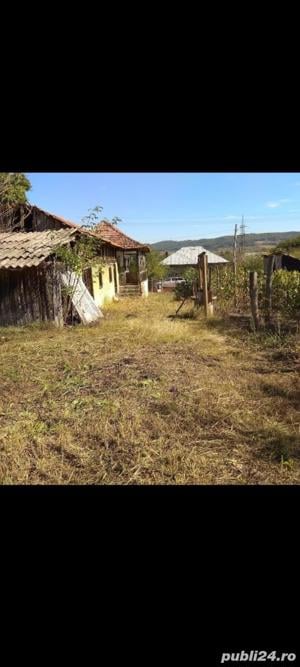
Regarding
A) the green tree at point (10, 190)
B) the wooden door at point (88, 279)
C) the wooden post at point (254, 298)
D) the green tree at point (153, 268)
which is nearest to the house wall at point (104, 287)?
the wooden door at point (88, 279)

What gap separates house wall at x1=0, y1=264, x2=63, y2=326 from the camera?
1138 cm

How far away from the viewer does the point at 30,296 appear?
11484mm

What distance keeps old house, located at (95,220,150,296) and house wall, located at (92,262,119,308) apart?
1.36 meters

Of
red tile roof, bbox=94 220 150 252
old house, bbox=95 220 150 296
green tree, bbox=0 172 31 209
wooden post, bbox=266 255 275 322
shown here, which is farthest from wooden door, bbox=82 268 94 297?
wooden post, bbox=266 255 275 322

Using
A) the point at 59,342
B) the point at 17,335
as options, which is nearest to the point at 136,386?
the point at 59,342

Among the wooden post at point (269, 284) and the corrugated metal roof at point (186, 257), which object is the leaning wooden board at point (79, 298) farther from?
the corrugated metal roof at point (186, 257)

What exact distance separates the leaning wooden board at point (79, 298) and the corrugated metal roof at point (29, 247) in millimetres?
964

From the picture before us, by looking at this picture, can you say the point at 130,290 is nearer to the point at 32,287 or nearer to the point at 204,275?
the point at 32,287

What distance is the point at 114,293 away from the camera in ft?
64.8

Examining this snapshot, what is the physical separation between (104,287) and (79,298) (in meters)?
5.30

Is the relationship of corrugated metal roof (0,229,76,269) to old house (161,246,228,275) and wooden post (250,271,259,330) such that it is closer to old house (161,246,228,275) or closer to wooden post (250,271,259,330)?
wooden post (250,271,259,330)
